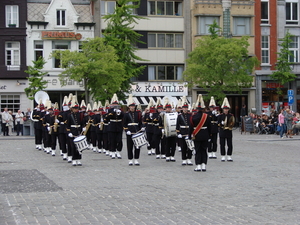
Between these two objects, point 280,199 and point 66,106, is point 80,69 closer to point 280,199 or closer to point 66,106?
point 66,106

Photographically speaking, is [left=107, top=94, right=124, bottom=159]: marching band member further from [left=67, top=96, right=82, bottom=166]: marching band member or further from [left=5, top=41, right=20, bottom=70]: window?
[left=5, top=41, right=20, bottom=70]: window

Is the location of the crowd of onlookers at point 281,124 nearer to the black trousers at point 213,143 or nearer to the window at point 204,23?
the window at point 204,23

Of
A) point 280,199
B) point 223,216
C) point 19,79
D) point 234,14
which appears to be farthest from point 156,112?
point 234,14

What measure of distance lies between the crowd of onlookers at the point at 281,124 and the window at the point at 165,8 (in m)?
15.1

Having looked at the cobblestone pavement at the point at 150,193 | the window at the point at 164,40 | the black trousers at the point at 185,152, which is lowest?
the cobblestone pavement at the point at 150,193

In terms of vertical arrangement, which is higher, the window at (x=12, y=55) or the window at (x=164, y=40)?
the window at (x=164, y=40)

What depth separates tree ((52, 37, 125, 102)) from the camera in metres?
42.4

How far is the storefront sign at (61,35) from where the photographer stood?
49531 mm

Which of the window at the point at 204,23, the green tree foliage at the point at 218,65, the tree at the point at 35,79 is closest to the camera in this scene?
the tree at the point at 35,79

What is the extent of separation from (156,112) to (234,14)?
3250 centimetres

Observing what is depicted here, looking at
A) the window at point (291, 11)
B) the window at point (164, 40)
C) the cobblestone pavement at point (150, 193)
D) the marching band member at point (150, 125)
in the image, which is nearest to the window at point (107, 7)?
the window at point (164, 40)

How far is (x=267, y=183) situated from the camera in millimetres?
13797

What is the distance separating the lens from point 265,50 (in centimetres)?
5469

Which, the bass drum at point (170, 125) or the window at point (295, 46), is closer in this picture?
the bass drum at point (170, 125)
